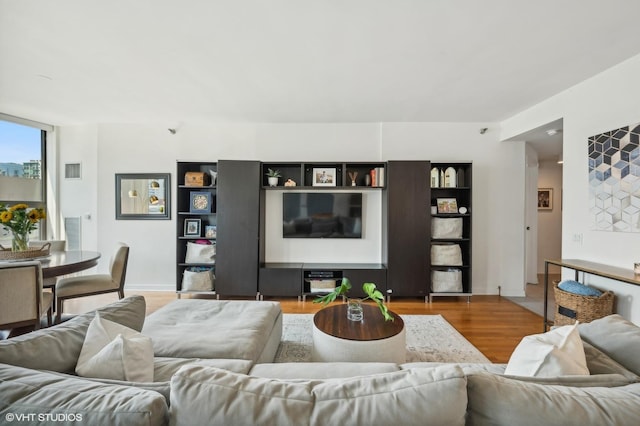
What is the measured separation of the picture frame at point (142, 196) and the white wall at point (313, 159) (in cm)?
11

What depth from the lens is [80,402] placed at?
72 cm

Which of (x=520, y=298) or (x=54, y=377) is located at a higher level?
(x=54, y=377)

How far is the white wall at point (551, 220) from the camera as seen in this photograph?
546 cm

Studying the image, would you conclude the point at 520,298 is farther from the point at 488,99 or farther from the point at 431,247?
the point at 488,99

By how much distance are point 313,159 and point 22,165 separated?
→ 4448 millimetres

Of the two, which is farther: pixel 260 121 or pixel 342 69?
pixel 260 121

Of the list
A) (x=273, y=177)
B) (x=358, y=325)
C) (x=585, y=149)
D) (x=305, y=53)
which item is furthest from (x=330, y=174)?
(x=585, y=149)

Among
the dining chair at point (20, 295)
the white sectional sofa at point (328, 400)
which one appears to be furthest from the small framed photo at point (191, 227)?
the white sectional sofa at point (328, 400)

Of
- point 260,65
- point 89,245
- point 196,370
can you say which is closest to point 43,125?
point 89,245

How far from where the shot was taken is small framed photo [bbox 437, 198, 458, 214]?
387cm

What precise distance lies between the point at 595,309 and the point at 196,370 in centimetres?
316

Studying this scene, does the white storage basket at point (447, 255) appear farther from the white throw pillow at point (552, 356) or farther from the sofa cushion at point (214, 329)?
the white throw pillow at point (552, 356)

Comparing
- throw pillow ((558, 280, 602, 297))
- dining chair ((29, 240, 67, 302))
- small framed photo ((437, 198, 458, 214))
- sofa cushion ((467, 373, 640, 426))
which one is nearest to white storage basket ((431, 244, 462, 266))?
small framed photo ((437, 198, 458, 214))

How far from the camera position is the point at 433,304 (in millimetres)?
3707
